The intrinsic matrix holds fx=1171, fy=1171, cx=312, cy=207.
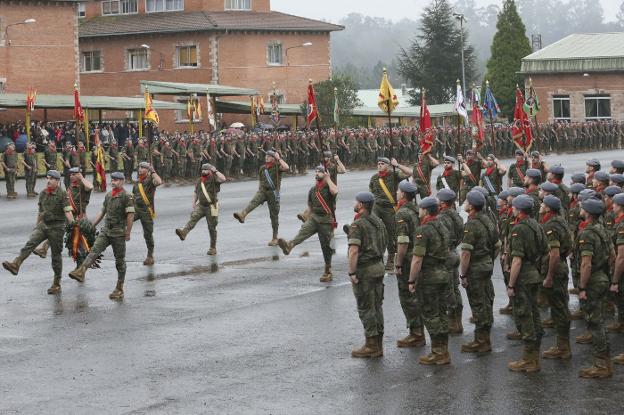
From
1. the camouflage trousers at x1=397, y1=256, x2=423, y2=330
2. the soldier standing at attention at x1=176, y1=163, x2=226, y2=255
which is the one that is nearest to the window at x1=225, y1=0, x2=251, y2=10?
the soldier standing at attention at x1=176, y1=163, x2=226, y2=255

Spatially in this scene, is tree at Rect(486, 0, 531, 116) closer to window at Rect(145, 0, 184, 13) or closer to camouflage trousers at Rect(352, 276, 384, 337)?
window at Rect(145, 0, 184, 13)

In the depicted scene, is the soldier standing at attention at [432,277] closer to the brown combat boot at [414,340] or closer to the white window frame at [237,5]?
the brown combat boot at [414,340]

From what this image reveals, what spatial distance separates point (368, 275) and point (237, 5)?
6174 cm

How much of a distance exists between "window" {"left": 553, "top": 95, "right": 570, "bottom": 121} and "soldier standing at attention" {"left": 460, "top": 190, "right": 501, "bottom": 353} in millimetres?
63922

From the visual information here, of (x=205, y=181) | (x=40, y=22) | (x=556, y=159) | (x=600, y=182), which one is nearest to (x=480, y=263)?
(x=600, y=182)

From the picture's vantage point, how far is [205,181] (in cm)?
2184

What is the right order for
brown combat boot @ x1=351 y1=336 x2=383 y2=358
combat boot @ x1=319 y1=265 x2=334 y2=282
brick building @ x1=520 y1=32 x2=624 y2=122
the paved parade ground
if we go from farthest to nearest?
brick building @ x1=520 y1=32 x2=624 y2=122 < combat boot @ x1=319 y1=265 x2=334 y2=282 < brown combat boot @ x1=351 y1=336 x2=383 y2=358 < the paved parade ground

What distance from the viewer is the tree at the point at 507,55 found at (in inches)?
3177

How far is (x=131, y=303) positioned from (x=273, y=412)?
21.1ft

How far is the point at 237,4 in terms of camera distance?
72.8 metres

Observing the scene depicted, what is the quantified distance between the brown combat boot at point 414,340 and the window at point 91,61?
62.5m

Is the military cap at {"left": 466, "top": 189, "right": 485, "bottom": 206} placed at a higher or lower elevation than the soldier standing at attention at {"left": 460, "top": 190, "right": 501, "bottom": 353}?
higher

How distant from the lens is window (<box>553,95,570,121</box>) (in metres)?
75.0

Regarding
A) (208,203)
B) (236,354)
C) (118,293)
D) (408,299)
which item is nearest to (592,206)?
(408,299)
